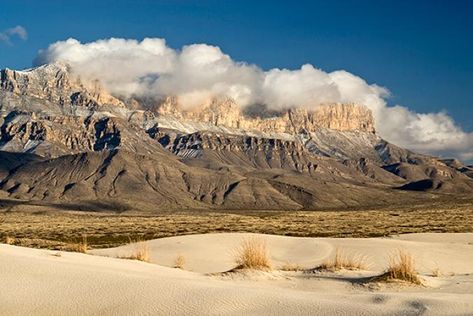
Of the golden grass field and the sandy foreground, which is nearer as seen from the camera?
the sandy foreground

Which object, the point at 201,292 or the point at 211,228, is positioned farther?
the point at 211,228

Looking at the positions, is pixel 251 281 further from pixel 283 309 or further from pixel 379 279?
pixel 283 309

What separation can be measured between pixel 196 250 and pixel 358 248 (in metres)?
6.35

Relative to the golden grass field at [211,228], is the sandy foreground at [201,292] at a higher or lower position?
higher

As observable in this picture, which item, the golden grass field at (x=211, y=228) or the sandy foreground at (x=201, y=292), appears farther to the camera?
the golden grass field at (x=211, y=228)

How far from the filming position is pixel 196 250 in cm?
2286

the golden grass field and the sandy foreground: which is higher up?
the sandy foreground

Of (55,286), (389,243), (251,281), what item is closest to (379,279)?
(251,281)

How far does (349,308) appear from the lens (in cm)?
685

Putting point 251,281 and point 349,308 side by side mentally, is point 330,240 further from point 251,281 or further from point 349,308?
point 349,308

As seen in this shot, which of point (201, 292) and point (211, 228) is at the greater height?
point (201, 292)

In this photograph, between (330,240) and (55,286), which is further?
(330,240)

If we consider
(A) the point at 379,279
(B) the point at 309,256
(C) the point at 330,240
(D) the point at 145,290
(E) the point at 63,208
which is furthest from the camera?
(E) the point at 63,208

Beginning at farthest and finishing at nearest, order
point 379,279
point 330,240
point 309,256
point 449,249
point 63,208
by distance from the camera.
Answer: point 63,208 < point 330,240 < point 449,249 < point 309,256 < point 379,279
